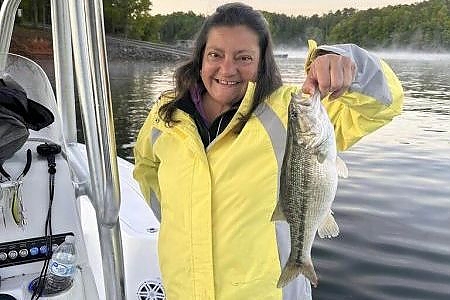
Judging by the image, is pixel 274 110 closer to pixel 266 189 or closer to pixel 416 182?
pixel 266 189

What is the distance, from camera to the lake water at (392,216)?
5.56 m

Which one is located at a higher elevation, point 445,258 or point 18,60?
point 18,60

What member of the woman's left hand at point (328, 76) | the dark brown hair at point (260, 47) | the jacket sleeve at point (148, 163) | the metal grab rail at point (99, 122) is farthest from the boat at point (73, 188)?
the woman's left hand at point (328, 76)

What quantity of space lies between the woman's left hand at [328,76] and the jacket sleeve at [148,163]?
80 centimetres

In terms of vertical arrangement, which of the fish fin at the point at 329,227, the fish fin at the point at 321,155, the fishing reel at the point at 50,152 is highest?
the fish fin at the point at 321,155

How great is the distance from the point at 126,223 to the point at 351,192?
257 inches

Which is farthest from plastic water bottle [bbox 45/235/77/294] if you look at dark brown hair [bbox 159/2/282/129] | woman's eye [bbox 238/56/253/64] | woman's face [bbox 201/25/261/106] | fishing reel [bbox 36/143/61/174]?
woman's eye [bbox 238/56/253/64]

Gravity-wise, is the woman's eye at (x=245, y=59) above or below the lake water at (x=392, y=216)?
above

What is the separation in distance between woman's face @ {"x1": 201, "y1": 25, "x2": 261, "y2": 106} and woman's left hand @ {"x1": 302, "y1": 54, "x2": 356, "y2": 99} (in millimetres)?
452

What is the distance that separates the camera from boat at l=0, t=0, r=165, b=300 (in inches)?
53.7

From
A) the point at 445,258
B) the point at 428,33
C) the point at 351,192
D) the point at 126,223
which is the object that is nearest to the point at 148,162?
the point at 126,223

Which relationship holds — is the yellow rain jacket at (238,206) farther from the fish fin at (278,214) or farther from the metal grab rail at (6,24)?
the metal grab rail at (6,24)

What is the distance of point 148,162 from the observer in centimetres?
215

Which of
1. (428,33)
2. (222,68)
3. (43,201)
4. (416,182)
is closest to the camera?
(43,201)
